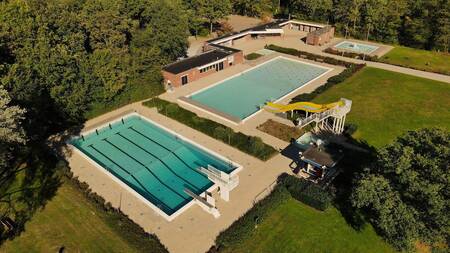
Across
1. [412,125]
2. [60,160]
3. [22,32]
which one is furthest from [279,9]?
[60,160]

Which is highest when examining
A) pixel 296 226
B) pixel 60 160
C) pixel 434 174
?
pixel 434 174

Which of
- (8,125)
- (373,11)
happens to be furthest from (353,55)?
(8,125)

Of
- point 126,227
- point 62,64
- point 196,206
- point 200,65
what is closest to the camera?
point 126,227

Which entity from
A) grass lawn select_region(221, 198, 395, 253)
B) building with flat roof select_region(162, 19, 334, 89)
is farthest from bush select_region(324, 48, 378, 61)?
grass lawn select_region(221, 198, 395, 253)

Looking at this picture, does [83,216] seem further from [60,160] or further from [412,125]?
[412,125]

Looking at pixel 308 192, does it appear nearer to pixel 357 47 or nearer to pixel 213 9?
pixel 357 47

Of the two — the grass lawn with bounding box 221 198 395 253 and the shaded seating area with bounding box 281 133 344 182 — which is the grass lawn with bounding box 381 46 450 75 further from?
the grass lawn with bounding box 221 198 395 253
